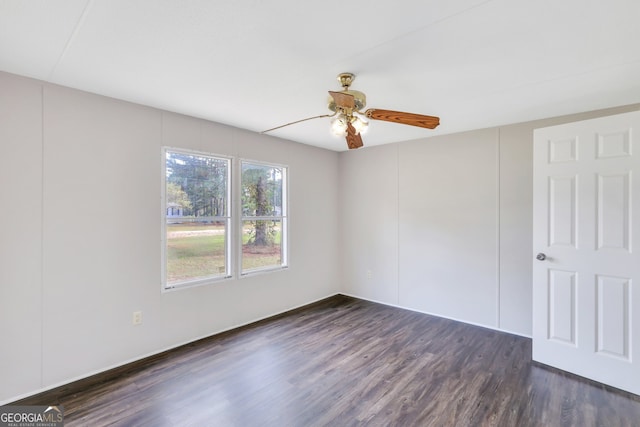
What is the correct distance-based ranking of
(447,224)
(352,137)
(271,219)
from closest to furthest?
(352,137)
(447,224)
(271,219)

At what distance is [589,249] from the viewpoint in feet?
8.02

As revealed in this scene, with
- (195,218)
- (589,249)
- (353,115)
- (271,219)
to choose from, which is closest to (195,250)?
(195,218)

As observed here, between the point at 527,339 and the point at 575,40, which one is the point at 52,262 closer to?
the point at 575,40

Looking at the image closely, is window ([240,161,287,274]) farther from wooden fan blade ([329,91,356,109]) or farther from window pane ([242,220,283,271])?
wooden fan blade ([329,91,356,109])

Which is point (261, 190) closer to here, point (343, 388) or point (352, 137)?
point (352, 137)

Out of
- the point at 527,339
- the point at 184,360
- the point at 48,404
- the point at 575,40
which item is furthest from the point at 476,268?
the point at 48,404

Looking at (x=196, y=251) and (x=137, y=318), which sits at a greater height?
(x=196, y=251)

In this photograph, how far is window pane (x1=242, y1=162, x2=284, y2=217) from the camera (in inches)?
144

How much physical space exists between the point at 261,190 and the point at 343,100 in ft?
7.18

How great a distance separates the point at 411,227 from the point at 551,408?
2.41 metres

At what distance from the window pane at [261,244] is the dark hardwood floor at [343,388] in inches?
35.3

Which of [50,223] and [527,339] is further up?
[50,223]

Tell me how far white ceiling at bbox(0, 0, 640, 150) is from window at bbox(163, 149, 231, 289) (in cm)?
66

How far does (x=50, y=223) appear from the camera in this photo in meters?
2.26
